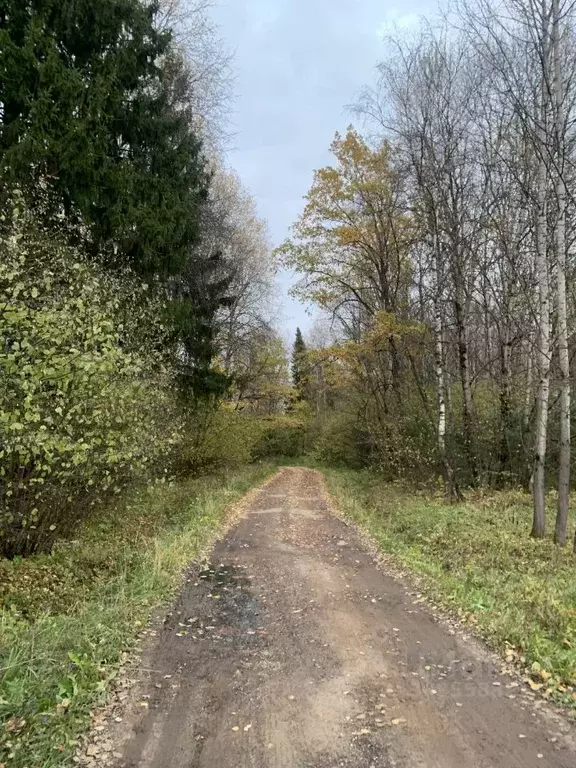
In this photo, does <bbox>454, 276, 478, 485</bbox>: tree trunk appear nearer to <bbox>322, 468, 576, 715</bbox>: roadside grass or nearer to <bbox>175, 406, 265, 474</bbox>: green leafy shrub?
<bbox>322, 468, 576, 715</bbox>: roadside grass

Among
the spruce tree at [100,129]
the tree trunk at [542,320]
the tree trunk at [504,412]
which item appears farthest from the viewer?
the tree trunk at [504,412]

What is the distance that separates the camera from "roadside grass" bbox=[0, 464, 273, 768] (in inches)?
144

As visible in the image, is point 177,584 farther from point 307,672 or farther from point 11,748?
point 11,748

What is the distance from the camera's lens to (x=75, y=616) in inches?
221

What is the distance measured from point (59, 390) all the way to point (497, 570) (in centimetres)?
623

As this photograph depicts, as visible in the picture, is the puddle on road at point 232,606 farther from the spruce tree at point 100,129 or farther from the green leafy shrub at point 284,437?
the green leafy shrub at point 284,437

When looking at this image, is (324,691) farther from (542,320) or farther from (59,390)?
(542,320)

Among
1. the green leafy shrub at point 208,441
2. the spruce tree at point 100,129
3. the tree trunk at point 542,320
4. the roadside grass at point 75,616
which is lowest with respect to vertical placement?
the roadside grass at point 75,616

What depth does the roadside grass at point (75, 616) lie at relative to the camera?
366 centimetres

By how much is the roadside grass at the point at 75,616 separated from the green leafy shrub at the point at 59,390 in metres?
0.72

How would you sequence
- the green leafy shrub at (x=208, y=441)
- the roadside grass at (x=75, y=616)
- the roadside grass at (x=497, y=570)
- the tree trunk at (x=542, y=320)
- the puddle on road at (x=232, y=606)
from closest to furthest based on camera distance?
the roadside grass at (x=75, y=616) → the roadside grass at (x=497, y=570) → the puddle on road at (x=232, y=606) → the tree trunk at (x=542, y=320) → the green leafy shrub at (x=208, y=441)

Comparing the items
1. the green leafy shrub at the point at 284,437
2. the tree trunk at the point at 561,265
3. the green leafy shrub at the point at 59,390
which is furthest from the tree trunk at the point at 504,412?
the green leafy shrub at the point at 284,437

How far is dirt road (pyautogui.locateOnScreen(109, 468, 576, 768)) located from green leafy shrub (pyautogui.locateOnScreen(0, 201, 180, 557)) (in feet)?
7.30

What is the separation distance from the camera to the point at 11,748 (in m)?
3.36
